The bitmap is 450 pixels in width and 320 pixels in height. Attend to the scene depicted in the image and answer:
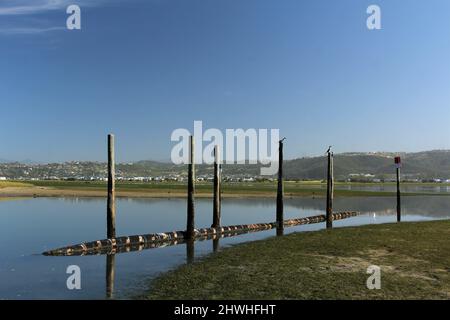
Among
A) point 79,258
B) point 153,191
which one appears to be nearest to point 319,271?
point 79,258

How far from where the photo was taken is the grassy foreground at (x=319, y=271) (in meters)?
14.3

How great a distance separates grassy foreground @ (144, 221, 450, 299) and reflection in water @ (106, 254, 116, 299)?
4.77 feet

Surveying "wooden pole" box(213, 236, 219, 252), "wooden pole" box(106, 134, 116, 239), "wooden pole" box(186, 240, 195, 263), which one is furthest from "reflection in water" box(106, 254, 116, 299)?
"wooden pole" box(213, 236, 219, 252)

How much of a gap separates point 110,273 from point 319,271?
8.78 metres

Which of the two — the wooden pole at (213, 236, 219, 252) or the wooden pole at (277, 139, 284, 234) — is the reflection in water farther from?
the wooden pole at (277, 139, 284, 234)

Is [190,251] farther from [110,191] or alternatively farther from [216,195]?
[216,195]

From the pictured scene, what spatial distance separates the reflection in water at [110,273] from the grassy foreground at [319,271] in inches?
57.3

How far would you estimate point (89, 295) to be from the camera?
1553 centimetres

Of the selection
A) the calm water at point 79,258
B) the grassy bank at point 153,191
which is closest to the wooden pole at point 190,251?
the calm water at point 79,258

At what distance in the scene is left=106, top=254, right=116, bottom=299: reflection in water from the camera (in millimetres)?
15877

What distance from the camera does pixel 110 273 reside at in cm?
1931

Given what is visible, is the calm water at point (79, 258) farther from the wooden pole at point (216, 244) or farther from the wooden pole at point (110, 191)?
the wooden pole at point (110, 191)

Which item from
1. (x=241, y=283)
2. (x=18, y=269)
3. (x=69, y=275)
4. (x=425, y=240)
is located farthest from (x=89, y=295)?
(x=425, y=240)

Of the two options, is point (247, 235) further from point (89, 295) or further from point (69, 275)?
point (89, 295)
